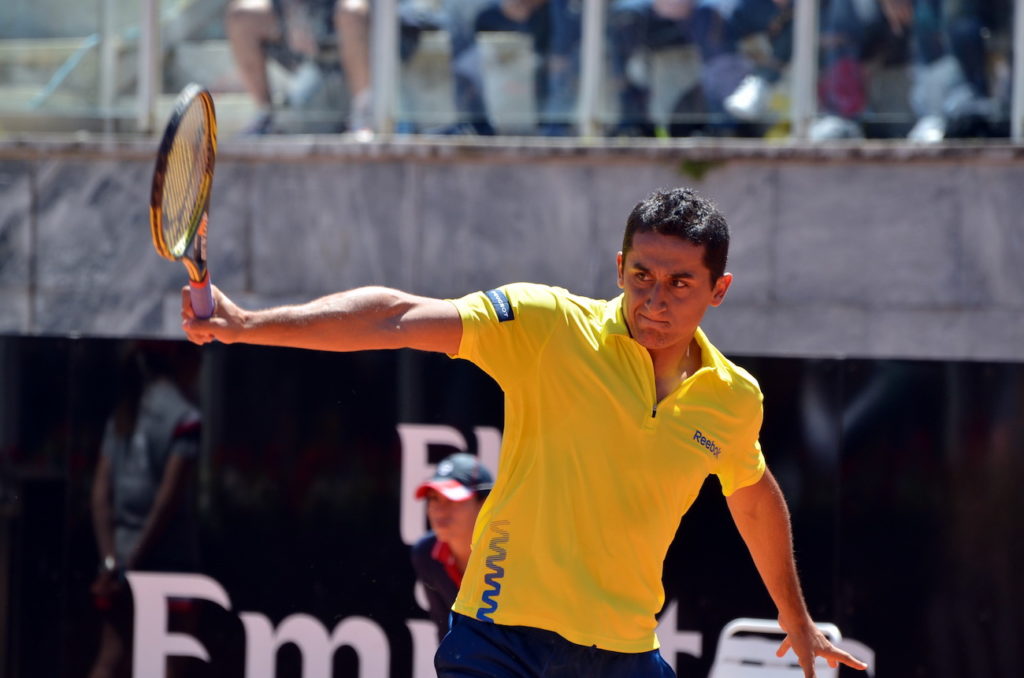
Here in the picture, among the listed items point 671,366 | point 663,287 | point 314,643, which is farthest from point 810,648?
point 314,643

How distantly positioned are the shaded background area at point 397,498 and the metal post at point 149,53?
3368mm

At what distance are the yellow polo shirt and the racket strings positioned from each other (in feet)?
2.48

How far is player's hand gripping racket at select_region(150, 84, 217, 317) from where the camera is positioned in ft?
11.5

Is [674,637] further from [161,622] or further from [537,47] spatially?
[537,47]

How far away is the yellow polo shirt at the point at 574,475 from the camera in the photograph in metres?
3.65

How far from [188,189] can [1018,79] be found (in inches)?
249

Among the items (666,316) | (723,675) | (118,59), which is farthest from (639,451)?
(118,59)

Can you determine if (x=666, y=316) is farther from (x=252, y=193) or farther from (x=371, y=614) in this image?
(x=252, y=193)

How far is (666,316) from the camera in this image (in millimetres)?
3715

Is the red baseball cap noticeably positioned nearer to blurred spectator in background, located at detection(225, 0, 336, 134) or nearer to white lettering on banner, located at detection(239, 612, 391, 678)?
white lettering on banner, located at detection(239, 612, 391, 678)

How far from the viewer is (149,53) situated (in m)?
9.73

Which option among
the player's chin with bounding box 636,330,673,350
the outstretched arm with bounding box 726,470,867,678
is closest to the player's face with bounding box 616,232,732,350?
the player's chin with bounding box 636,330,673,350

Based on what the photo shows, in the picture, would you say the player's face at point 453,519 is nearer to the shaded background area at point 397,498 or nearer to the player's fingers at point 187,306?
the shaded background area at point 397,498

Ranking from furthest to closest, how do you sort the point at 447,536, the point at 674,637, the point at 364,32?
1. the point at 364,32
2. the point at 674,637
3. the point at 447,536
